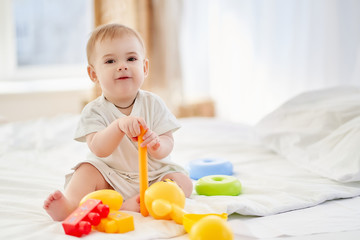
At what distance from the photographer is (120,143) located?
1240 millimetres

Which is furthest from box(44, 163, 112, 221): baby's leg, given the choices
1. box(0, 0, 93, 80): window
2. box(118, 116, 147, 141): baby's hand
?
box(0, 0, 93, 80): window

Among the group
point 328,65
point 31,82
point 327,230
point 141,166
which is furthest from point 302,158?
point 31,82

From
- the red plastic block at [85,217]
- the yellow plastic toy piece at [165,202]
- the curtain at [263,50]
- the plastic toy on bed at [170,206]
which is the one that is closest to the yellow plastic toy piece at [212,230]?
the plastic toy on bed at [170,206]

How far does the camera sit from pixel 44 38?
362cm

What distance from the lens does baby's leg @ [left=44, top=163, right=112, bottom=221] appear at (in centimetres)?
104

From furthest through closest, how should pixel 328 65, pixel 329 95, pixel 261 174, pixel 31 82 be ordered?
1. pixel 31 82
2. pixel 328 65
3. pixel 329 95
4. pixel 261 174

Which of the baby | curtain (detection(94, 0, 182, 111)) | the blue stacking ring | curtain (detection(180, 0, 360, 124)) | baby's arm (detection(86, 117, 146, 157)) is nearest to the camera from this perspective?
baby's arm (detection(86, 117, 146, 157))

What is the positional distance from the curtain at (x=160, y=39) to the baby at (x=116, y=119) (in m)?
1.84

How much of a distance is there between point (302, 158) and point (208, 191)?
456mm

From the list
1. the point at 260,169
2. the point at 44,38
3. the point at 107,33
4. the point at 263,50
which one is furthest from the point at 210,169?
the point at 44,38

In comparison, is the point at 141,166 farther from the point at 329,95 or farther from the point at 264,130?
the point at 329,95

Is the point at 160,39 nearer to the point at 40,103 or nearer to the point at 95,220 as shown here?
the point at 40,103

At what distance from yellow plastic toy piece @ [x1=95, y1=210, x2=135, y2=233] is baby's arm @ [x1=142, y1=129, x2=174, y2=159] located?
0.19 metres

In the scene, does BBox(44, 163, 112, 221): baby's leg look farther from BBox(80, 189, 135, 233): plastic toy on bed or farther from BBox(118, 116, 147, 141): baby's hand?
BBox(118, 116, 147, 141): baby's hand
